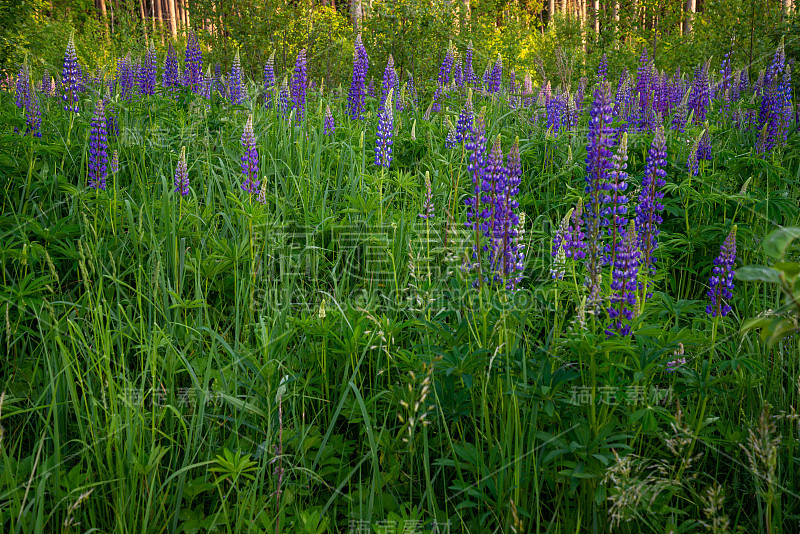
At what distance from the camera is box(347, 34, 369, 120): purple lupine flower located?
543 centimetres

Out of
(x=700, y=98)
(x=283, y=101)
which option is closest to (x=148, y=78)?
(x=283, y=101)

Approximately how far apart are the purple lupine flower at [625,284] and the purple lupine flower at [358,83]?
355cm

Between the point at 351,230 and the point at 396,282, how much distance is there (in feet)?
2.41

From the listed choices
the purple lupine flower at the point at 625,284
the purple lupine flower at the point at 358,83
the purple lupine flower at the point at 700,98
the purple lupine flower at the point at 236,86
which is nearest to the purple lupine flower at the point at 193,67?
the purple lupine flower at the point at 236,86

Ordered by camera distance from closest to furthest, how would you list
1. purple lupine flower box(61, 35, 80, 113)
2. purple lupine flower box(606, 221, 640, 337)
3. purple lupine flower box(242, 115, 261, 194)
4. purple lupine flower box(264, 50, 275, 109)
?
purple lupine flower box(606, 221, 640, 337)
purple lupine flower box(242, 115, 261, 194)
purple lupine flower box(61, 35, 80, 113)
purple lupine flower box(264, 50, 275, 109)

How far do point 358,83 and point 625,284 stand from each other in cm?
396

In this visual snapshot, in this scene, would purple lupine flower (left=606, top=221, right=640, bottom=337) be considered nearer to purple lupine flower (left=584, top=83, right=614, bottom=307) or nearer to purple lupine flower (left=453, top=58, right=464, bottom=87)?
purple lupine flower (left=584, top=83, right=614, bottom=307)

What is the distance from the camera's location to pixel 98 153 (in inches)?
136

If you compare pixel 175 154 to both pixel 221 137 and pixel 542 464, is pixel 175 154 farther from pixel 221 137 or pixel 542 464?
pixel 542 464

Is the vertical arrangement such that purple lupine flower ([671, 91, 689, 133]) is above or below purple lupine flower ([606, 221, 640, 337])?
above

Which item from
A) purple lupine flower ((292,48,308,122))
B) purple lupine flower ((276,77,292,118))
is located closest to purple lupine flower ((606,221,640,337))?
purple lupine flower ((276,77,292,118))

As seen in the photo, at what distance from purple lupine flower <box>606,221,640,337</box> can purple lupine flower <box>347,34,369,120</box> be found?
355 centimetres

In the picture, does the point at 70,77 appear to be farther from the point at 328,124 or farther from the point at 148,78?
the point at 328,124

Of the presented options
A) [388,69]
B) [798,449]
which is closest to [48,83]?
[388,69]
